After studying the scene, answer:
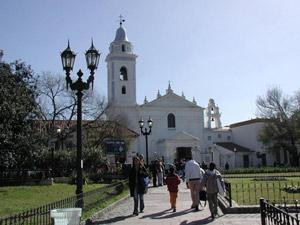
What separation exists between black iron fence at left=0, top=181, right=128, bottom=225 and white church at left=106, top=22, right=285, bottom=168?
46.3m

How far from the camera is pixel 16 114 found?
93.2ft

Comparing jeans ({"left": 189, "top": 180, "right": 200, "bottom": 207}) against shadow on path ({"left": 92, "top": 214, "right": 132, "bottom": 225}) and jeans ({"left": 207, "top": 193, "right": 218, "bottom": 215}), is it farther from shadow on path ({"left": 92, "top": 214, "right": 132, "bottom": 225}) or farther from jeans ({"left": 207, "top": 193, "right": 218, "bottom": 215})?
shadow on path ({"left": 92, "top": 214, "right": 132, "bottom": 225})

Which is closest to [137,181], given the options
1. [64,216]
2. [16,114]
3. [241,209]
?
[241,209]

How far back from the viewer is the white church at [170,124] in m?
71.6

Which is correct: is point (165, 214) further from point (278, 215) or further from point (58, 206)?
point (278, 215)

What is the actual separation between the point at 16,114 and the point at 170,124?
4806 centimetres

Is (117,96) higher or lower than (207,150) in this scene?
higher

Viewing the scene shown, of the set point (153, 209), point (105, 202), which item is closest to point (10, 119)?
point (105, 202)

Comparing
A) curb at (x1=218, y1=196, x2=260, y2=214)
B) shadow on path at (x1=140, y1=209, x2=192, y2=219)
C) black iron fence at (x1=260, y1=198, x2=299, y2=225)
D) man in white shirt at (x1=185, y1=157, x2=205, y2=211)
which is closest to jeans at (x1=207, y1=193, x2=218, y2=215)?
curb at (x1=218, y1=196, x2=260, y2=214)

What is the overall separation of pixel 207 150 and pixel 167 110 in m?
8.78

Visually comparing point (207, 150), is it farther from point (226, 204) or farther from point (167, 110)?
point (226, 204)

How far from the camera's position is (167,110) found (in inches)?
2950

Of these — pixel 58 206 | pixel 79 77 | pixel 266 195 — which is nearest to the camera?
pixel 58 206

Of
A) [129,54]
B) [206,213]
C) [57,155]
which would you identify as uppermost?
[129,54]
